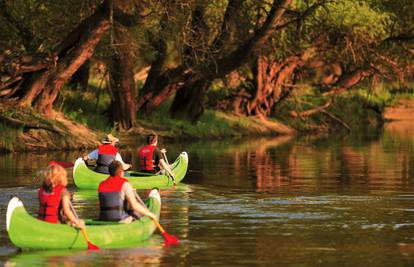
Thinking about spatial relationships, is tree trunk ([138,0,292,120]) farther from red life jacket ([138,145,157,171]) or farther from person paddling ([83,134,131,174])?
person paddling ([83,134,131,174])

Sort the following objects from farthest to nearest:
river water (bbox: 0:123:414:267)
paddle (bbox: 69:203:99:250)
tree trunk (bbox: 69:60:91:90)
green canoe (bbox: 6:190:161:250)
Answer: tree trunk (bbox: 69:60:91:90)
paddle (bbox: 69:203:99:250)
river water (bbox: 0:123:414:267)
green canoe (bbox: 6:190:161:250)

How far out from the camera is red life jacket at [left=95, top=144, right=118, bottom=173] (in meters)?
26.7

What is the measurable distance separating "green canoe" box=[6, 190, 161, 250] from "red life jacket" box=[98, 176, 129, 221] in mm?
198

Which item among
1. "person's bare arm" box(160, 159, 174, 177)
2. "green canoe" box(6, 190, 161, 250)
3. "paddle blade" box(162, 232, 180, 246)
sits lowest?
"paddle blade" box(162, 232, 180, 246)

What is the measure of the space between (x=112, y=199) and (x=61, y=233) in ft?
3.94

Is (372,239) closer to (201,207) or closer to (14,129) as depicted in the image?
(201,207)

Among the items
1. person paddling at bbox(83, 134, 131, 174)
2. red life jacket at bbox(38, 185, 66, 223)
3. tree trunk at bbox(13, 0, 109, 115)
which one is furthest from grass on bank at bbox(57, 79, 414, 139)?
red life jacket at bbox(38, 185, 66, 223)

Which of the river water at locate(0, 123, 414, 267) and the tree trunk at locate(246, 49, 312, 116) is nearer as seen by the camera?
the river water at locate(0, 123, 414, 267)

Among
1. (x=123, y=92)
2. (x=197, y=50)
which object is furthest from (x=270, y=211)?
(x=123, y=92)

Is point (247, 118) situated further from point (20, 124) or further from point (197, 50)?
point (20, 124)

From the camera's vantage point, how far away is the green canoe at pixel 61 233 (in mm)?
Result: 16250

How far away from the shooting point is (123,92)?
47281 mm

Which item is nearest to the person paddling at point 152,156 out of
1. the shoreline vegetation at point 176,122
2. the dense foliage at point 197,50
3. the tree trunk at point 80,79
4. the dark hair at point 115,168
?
the dark hair at point 115,168

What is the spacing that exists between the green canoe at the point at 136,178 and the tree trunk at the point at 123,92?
17.2 metres
